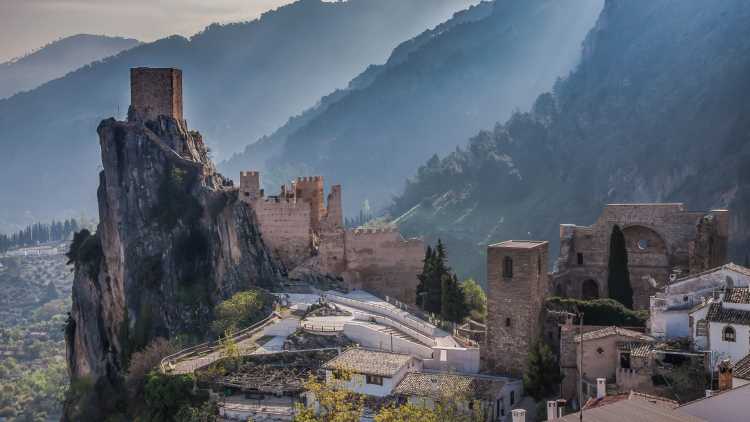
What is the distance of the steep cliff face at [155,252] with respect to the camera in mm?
57219

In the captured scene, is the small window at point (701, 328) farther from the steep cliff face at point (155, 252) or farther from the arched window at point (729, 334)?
the steep cliff face at point (155, 252)

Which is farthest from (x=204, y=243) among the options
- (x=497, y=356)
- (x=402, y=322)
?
(x=497, y=356)

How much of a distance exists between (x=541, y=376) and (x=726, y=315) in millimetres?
7851

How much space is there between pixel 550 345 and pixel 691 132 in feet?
238

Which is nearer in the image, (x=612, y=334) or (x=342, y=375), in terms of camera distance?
(x=612, y=334)

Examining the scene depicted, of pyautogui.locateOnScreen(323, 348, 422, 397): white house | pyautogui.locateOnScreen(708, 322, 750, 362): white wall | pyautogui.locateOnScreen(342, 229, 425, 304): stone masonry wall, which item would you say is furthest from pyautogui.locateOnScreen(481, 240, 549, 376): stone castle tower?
pyautogui.locateOnScreen(342, 229, 425, 304): stone masonry wall

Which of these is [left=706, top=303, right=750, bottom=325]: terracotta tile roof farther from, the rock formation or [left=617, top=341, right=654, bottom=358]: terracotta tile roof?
the rock formation

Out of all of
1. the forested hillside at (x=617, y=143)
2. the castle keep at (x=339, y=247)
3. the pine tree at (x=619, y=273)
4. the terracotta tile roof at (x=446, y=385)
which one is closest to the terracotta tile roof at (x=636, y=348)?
the terracotta tile roof at (x=446, y=385)

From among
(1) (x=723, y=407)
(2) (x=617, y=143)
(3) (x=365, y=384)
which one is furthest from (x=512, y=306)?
(2) (x=617, y=143)

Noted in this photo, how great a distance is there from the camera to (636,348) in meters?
36.2

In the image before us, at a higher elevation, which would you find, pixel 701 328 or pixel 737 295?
pixel 737 295

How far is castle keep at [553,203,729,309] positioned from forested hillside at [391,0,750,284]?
3381 centimetres

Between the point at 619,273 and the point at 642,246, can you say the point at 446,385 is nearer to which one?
the point at 619,273

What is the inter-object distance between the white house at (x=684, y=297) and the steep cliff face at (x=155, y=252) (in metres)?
25.7
